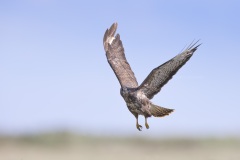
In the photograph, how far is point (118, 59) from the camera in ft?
58.7

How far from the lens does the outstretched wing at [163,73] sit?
1473 centimetres

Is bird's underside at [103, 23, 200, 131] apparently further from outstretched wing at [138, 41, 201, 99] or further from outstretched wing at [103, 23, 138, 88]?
outstretched wing at [103, 23, 138, 88]

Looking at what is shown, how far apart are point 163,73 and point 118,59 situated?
3.08 metres

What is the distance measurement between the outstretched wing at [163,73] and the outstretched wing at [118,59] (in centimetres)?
87

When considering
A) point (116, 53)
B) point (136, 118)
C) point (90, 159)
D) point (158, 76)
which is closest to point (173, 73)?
point (158, 76)

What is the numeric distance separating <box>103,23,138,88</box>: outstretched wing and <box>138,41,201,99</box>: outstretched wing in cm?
87

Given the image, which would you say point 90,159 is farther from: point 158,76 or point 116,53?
point 158,76

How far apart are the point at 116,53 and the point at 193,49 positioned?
390 centimetres

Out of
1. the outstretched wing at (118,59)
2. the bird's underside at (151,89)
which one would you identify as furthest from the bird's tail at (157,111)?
the outstretched wing at (118,59)

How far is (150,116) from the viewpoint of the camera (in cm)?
1494

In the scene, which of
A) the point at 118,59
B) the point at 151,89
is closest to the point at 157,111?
the point at 151,89

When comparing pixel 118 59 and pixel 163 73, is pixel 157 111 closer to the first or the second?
pixel 163 73

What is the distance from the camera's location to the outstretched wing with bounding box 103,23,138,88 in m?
16.7

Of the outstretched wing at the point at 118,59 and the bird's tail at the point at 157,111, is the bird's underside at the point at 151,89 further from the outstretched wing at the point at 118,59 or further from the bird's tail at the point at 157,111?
the outstretched wing at the point at 118,59
